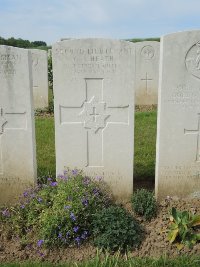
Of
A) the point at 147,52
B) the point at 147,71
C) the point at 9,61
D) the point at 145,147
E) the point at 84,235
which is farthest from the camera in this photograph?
the point at 147,71

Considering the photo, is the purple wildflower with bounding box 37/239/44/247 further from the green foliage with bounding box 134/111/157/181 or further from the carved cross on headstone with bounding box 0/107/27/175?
the green foliage with bounding box 134/111/157/181

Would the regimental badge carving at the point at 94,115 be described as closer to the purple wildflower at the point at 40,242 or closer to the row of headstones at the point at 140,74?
the purple wildflower at the point at 40,242

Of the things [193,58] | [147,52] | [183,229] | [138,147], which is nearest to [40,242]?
[183,229]

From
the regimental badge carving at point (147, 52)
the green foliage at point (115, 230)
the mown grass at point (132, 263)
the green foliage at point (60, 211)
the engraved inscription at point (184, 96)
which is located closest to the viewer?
the mown grass at point (132, 263)

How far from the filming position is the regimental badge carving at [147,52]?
10938 millimetres

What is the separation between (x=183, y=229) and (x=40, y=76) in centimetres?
806

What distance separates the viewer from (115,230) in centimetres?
356

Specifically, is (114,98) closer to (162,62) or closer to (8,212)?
(162,62)

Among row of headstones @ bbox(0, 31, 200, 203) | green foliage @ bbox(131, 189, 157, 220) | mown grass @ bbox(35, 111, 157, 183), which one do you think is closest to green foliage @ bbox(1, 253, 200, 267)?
green foliage @ bbox(131, 189, 157, 220)

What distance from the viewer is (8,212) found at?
4.16 metres

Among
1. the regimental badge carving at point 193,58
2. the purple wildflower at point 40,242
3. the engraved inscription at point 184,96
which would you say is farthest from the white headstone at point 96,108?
the purple wildflower at point 40,242

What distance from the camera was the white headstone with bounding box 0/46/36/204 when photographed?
4.12 meters

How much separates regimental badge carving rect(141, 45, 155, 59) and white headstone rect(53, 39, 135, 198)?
717cm

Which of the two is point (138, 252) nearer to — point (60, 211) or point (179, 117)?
point (60, 211)
